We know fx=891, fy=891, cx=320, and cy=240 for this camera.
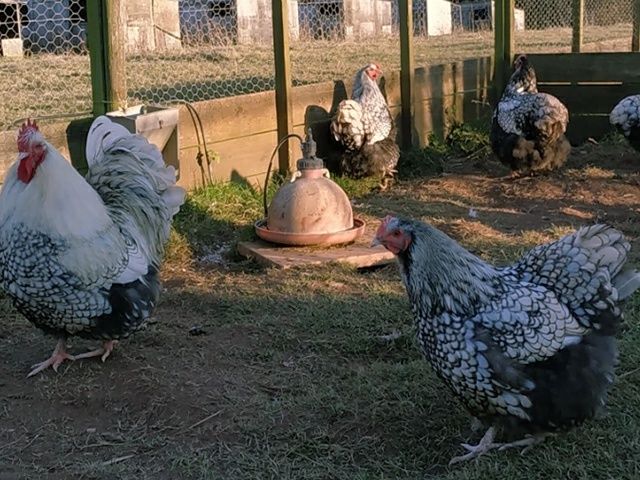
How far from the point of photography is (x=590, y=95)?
1007 cm

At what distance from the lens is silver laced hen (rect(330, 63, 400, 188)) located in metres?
8.02

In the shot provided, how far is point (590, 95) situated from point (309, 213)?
5.21m

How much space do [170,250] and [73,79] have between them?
390 cm

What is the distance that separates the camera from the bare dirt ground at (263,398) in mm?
3439

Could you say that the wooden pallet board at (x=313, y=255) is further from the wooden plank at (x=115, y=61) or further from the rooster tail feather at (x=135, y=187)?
the wooden plank at (x=115, y=61)

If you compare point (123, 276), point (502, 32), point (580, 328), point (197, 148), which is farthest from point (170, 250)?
point (502, 32)

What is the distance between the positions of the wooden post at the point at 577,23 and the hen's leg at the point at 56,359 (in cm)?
806

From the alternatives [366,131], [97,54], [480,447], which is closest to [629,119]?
[366,131]

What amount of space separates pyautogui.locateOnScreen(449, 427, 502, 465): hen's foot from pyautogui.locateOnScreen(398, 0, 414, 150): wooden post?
603cm

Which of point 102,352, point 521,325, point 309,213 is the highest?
point 309,213

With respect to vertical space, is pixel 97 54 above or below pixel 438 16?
below

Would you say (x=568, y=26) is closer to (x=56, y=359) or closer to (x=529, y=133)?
(x=529, y=133)

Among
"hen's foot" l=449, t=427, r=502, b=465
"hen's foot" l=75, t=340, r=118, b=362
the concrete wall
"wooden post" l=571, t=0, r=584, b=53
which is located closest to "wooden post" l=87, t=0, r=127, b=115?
"hen's foot" l=75, t=340, r=118, b=362

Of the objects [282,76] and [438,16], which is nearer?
[282,76]
